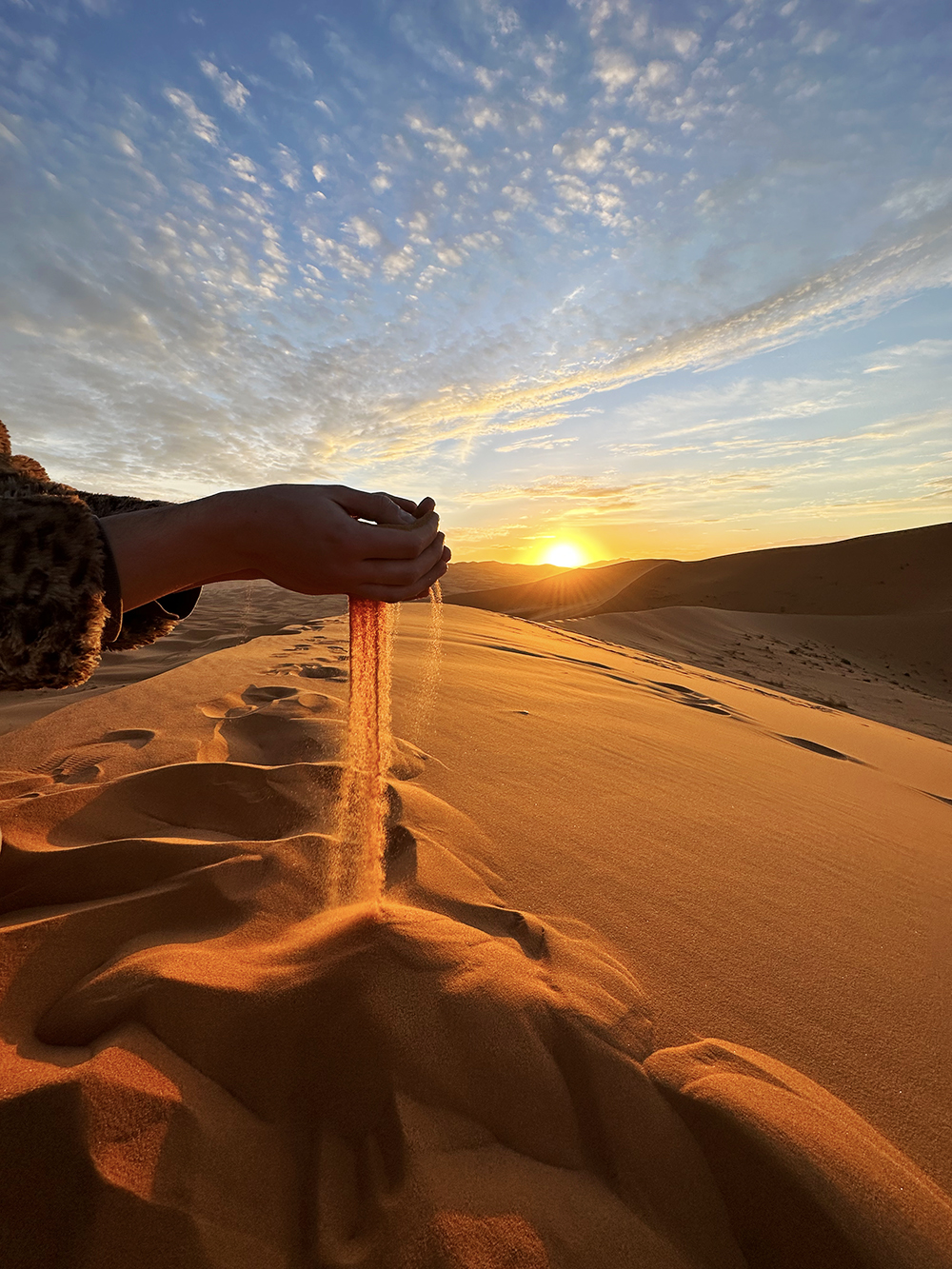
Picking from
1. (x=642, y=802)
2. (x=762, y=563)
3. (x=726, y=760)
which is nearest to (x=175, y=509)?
(x=642, y=802)

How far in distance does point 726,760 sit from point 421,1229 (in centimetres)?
232

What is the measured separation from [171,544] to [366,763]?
80 centimetres

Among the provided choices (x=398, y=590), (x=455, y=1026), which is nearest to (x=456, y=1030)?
(x=455, y=1026)

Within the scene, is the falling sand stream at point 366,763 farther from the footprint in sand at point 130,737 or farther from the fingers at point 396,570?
the footprint in sand at point 130,737

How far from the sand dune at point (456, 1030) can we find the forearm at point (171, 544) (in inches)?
23.8

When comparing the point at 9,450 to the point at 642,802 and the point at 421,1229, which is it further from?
the point at 642,802

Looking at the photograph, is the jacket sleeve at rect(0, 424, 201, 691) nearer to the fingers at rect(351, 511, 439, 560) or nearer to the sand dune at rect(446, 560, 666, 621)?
the fingers at rect(351, 511, 439, 560)

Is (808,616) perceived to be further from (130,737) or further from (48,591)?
(48,591)

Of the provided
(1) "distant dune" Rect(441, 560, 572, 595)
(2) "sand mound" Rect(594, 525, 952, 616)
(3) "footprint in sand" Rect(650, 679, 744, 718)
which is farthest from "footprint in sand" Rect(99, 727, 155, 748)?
(1) "distant dune" Rect(441, 560, 572, 595)

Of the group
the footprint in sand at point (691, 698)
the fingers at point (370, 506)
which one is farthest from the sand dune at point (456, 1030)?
the footprint in sand at point (691, 698)

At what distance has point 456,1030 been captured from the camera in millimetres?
854

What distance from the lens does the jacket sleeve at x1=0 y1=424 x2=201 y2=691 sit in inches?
34.0

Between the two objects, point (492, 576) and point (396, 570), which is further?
point (492, 576)

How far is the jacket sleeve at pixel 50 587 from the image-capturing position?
2.83 feet
